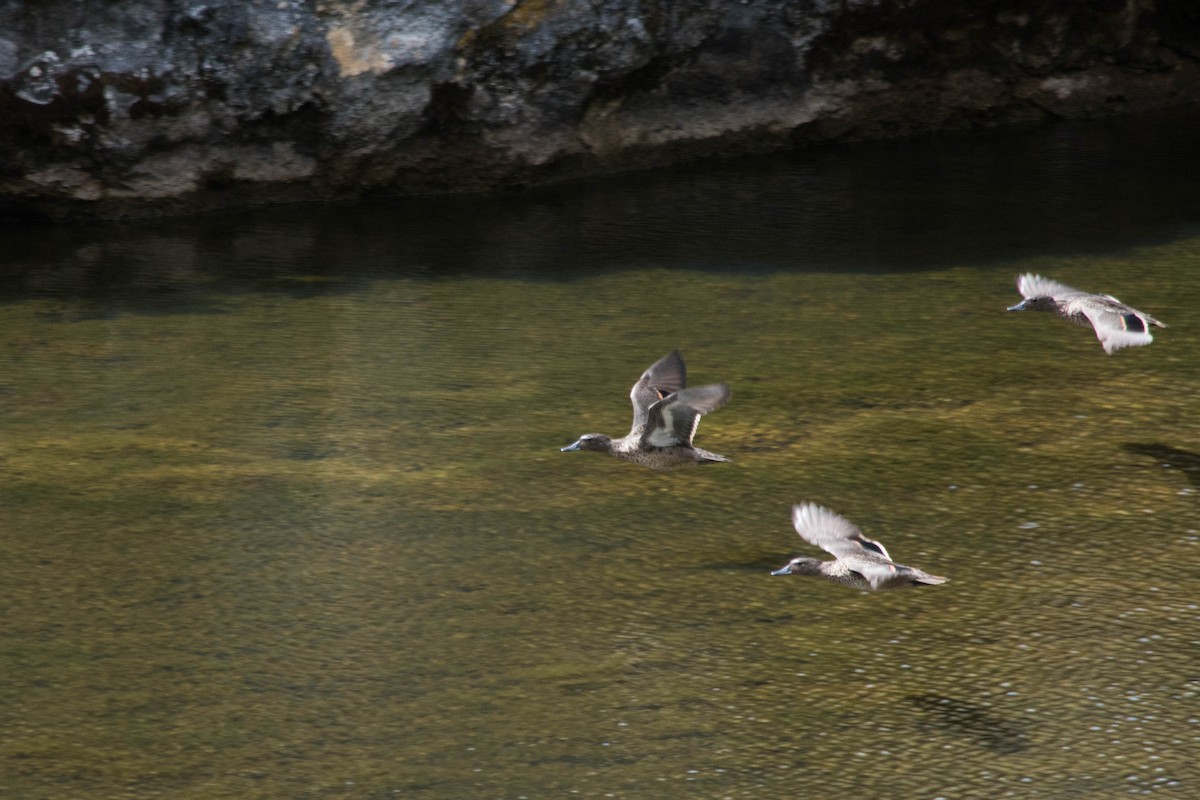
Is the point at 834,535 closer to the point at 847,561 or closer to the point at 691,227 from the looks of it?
the point at 847,561

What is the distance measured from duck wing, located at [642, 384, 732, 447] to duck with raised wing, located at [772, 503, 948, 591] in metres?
0.27

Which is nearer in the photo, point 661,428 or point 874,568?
point 874,568

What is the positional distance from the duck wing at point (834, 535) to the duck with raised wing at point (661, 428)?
0.30 m

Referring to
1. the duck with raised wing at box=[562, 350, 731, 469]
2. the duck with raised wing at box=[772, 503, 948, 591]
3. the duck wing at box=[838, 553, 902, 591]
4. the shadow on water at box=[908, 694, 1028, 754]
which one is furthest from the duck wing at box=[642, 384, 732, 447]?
the shadow on water at box=[908, 694, 1028, 754]

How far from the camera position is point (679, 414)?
2.96m

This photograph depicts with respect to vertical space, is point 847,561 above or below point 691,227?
below

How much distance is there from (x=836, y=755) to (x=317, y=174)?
3.25m

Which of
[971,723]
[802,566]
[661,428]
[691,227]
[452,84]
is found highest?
[452,84]

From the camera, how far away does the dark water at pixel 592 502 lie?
2.36 meters

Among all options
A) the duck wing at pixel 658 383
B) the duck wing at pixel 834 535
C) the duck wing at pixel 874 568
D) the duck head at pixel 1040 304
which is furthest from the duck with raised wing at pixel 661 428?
the duck head at pixel 1040 304

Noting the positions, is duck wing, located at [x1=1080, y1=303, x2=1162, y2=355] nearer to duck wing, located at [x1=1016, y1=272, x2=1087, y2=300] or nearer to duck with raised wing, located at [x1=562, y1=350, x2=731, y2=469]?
duck wing, located at [x1=1016, y1=272, x2=1087, y2=300]

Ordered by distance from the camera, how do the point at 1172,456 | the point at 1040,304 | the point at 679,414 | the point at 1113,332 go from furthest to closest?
the point at 1040,304, the point at 1172,456, the point at 1113,332, the point at 679,414

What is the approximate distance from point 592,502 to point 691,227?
5.69 ft

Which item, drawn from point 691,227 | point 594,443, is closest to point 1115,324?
point 594,443
